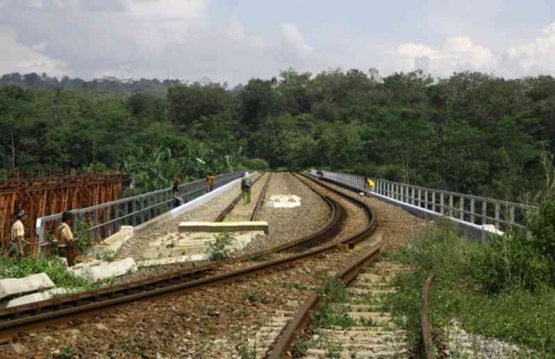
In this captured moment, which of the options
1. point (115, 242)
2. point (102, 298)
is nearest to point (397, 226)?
point (115, 242)

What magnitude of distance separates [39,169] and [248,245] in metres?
71.2

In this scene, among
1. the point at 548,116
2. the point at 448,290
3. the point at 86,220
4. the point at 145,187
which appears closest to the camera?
the point at 448,290

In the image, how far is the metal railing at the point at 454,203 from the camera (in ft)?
57.2

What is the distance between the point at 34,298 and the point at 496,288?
6.92m

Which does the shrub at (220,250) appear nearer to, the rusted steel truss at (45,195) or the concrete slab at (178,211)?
the concrete slab at (178,211)

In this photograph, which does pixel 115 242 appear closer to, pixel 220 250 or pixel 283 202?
pixel 220 250

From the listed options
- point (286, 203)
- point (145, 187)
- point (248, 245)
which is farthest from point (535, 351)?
point (145, 187)

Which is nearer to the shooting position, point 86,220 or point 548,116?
point 86,220

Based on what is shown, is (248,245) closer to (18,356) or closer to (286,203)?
(18,356)

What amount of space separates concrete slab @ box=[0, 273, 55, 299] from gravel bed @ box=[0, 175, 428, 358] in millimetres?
1891

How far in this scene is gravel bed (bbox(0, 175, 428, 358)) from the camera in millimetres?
8836

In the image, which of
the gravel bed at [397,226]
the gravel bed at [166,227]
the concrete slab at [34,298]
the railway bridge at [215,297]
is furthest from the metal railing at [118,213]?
the gravel bed at [397,226]

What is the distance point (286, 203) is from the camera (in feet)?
127

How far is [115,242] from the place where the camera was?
2058 cm
